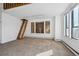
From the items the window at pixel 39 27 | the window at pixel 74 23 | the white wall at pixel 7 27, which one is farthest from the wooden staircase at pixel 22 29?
the window at pixel 74 23

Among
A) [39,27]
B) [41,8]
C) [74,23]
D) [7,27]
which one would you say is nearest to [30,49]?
[41,8]

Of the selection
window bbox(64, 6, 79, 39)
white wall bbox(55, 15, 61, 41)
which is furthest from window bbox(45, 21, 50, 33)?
window bbox(64, 6, 79, 39)

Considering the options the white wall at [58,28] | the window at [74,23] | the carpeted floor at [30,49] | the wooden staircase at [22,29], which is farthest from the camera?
the wooden staircase at [22,29]

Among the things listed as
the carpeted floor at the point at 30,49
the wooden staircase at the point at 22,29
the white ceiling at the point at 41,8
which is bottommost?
the carpeted floor at the point at 30,49

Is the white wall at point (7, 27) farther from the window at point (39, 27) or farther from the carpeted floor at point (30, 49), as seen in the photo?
the window at point (39, 27)

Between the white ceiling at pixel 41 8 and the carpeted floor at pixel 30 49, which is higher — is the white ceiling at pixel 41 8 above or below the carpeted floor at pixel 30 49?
above

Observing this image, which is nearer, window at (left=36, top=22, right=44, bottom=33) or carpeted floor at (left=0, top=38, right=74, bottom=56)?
carpeted floor at (left=0, top=38, right=74, bottom=56)

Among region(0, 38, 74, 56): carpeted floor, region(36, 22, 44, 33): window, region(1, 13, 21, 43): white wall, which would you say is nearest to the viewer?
region(0, 38, 74, 56): carpeted floor

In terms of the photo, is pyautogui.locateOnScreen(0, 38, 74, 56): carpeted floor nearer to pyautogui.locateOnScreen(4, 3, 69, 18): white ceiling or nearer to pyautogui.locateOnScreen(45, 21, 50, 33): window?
pyautogui.locateOnScreen(4, 3, 69, 18): white ceiling

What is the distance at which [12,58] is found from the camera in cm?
107

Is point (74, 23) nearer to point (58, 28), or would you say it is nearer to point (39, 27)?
point (58, 28)

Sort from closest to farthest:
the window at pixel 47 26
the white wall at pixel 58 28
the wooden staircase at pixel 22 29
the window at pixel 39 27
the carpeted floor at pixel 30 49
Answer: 1. the carpeted floor at pixel 30 49
2. the white wall at pixel 58 28
3. the wooden staircase at pixel 22 29
4. the window at pixel 47 26
5. the window at pixel 39 27

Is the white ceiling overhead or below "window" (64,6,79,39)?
overhead

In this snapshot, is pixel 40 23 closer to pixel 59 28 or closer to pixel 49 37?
pixel 49 37
